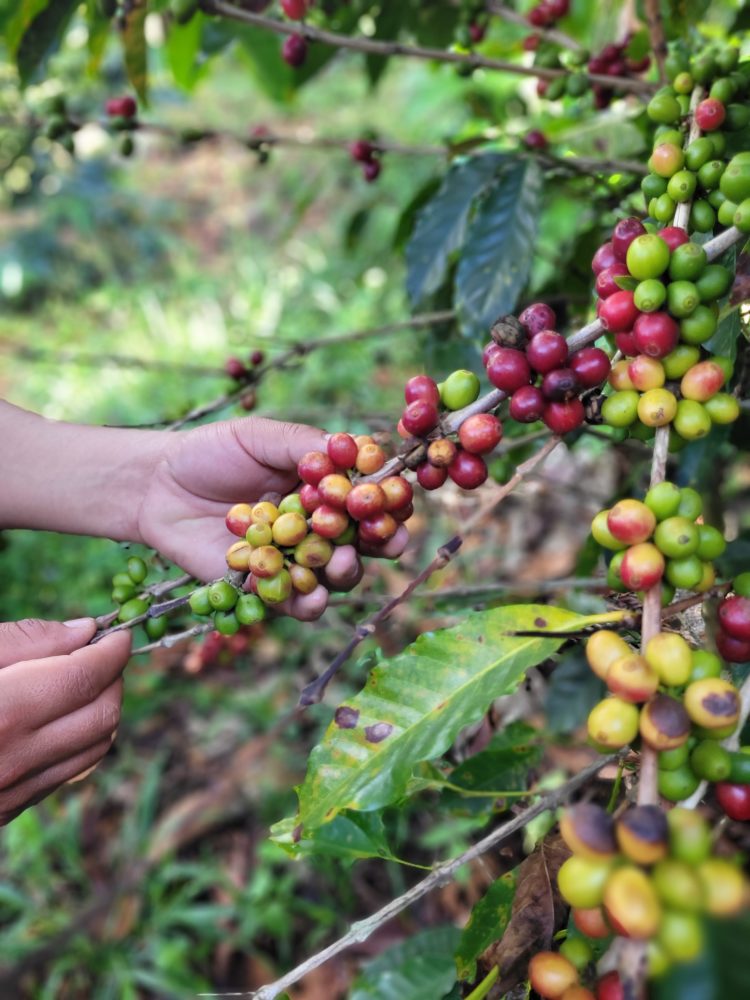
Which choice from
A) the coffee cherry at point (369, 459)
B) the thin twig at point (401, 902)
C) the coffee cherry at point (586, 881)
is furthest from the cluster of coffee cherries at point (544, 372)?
the coffee cherry at point (586, 881)

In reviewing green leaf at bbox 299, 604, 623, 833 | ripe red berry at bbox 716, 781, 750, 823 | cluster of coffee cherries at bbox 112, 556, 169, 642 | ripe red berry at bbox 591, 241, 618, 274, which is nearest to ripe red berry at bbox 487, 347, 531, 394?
ripe red berry at bbox 591, 241, 618, 274

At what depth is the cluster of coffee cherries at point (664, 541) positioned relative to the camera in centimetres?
94

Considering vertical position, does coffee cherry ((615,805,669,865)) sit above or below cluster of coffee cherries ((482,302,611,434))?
below

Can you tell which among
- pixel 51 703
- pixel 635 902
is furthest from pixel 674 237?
pixel 51 703

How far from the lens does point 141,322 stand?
5.89m

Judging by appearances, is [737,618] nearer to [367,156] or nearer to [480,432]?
[480,432]

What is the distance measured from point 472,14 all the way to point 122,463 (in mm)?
1384

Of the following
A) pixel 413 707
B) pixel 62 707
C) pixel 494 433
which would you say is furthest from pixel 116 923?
pixel 494 433

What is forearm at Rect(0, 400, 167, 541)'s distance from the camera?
1.71m

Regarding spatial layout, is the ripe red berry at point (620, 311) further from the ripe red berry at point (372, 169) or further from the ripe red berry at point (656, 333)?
the ripe red berry at point (372, 169)

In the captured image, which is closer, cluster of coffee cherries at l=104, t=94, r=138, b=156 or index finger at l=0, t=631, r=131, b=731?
index finger at l=0, t=631, r=131, b=731

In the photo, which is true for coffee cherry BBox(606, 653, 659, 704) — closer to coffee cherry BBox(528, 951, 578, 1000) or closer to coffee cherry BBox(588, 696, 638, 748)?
coffee cherry BBox(588, 696, 638, 748)

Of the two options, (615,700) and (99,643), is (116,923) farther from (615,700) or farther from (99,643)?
(615,700)

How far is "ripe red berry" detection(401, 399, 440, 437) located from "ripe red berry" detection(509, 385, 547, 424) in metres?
0.12
